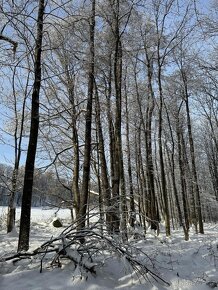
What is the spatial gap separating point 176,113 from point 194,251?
561 inches

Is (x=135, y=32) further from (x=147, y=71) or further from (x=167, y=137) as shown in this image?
(x=167, y=137)

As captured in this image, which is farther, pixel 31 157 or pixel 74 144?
pixel 74 144

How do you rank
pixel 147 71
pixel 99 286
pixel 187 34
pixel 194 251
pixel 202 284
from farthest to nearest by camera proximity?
pixel 147 71
pixel 187 34
pixel 194 251
pixel 202 284
pixel 99 286

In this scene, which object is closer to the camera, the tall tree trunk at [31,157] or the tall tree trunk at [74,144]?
the tall tree trunk at [31,157]

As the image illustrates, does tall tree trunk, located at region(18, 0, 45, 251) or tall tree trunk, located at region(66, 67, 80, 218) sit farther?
tall tree trunk, located at region(66, 67, 80, 218)

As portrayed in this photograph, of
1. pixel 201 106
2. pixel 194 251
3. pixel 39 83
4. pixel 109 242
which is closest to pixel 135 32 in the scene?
pixel 39 83

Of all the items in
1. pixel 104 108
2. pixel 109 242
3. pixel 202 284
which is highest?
pixel 104 108

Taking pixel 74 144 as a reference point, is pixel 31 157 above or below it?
below

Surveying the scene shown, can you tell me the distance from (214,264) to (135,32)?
10.1 meters

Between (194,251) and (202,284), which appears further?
(194,251)

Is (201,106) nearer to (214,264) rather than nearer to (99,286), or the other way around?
(214,264)

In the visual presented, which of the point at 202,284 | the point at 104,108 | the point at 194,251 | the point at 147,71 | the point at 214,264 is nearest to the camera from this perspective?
the point at 202,284

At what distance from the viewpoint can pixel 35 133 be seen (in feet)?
21.9

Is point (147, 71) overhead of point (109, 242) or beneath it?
overhead
